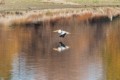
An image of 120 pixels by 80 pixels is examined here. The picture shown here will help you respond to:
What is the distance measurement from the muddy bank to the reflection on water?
134 inches

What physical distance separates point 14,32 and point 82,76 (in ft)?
58.2

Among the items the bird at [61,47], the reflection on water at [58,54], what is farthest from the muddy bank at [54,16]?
the bird at [61,47]

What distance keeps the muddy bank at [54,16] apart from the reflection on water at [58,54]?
3392mm

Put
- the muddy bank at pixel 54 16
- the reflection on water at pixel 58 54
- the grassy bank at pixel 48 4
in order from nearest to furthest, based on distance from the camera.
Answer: the reflection on water at pixel 58 54, the muddy bank at pixel 54 16, the grassy bank at pixel 48 4

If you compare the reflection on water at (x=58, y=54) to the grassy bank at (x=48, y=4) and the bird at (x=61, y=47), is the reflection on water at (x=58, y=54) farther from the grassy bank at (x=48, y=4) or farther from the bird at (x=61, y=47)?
the grassy bank at (x=48, y=4)

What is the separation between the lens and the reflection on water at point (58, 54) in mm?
29531

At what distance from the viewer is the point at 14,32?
45.9m

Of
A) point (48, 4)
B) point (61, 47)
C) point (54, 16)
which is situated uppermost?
point (61, 47)

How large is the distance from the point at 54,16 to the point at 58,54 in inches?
924

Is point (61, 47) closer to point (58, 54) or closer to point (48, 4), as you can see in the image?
point (58, 54)

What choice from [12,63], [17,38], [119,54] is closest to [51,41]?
[17,38]

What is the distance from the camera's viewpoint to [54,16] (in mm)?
59219

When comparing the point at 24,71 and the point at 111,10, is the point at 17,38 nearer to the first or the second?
the point at 24,71

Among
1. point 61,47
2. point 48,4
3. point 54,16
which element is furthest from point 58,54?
point 48,4
